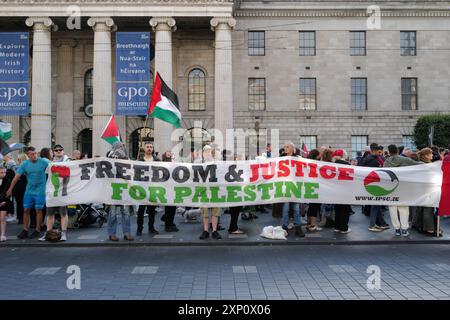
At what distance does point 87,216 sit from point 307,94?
2473 cm

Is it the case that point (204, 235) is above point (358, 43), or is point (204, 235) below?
below

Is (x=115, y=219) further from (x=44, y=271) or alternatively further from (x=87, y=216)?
(x=44, y=271)

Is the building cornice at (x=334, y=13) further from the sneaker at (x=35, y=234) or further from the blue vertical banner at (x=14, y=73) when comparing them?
the sneaker at (x=35, y=234)

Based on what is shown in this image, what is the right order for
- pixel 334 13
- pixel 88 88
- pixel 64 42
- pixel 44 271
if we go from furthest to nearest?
pixel 88 88, pixel 334 13, pixel 64 42, pixel 44 271

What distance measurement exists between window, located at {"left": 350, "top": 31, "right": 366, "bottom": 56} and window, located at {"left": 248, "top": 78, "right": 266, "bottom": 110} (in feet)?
24.7

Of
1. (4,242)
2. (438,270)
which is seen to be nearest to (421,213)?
(438,270)

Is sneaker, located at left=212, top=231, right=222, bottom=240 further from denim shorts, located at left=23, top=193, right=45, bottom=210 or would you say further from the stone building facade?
the stone building facade

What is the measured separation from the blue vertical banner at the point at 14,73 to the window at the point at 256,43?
1602cm

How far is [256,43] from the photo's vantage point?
34500mm

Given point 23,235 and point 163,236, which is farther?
point 163,236

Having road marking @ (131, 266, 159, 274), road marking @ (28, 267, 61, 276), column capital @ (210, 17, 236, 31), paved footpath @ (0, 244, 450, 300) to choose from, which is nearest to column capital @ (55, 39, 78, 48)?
column capital @ (210, 17, 236, 31)

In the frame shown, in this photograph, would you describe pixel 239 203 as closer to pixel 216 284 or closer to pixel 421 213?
pixel 216 284

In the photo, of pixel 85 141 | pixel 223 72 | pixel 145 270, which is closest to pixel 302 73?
pixel 223 72
